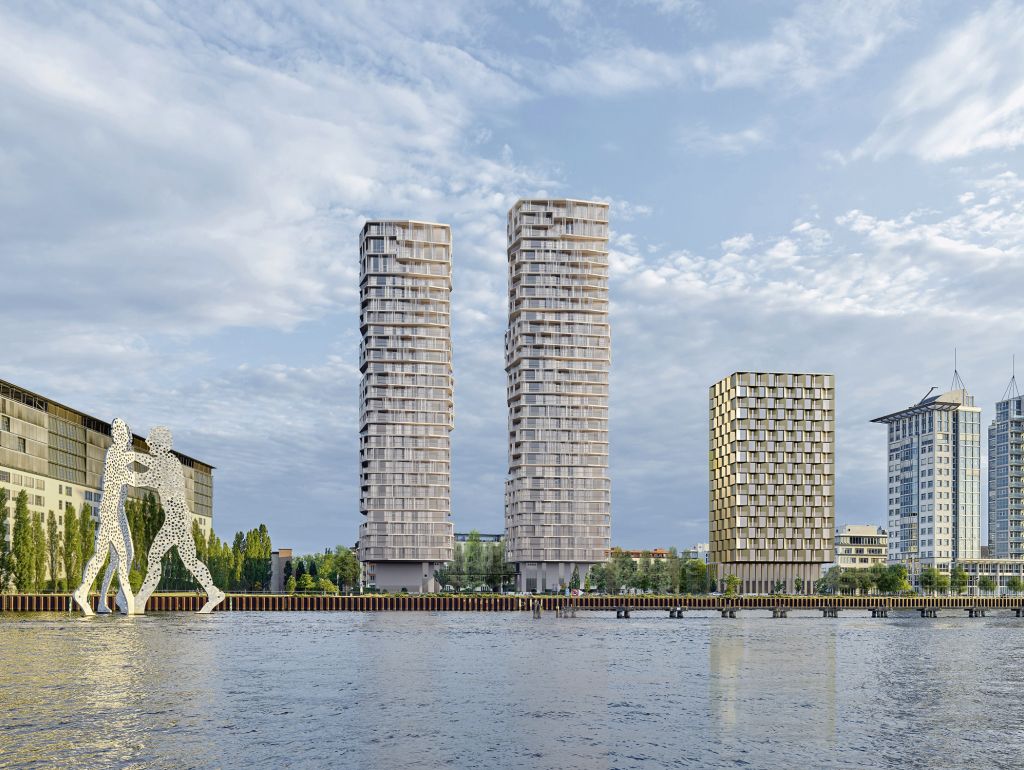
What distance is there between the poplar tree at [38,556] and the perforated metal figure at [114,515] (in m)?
24.7

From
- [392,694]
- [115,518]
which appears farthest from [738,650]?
[115,518]

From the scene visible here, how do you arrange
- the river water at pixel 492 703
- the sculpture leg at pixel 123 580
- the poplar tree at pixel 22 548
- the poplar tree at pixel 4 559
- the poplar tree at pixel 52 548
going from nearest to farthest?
the river water at pixel 492 703
the sculpture leg at pixel 123 580
the poplar tree at pixel 4 559
the poplar tree at pixel 22 548
the poplar tree at pixel 52 548

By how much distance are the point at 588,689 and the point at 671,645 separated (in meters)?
44.6

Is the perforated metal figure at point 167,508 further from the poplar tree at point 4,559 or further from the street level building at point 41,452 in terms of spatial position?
the street level building at point 41,452

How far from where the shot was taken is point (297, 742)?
47.5 meters

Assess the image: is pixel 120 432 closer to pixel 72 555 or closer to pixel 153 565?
pixel 153 565

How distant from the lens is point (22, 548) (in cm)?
16012

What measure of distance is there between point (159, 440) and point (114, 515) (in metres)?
12.5

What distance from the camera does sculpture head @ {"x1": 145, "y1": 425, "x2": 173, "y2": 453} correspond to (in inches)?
5768

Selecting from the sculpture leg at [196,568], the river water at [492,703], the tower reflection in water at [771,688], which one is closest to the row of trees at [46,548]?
the sculpture leg at [196,568]

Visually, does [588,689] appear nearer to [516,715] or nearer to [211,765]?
[516,715]

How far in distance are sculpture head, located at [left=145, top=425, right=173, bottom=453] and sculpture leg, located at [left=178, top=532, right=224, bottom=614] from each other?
38.4 feet

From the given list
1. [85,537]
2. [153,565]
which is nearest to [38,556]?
[85,537]

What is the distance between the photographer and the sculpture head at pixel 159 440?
5768 inches
